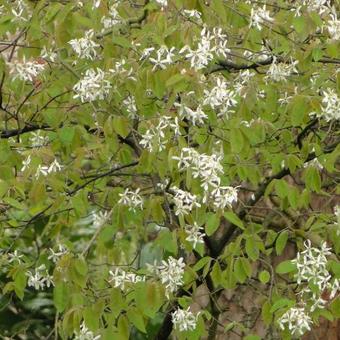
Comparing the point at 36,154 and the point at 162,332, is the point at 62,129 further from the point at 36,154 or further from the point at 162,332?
the point at 162,332

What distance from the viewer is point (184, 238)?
4.52m

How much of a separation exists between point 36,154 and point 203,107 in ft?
2.78

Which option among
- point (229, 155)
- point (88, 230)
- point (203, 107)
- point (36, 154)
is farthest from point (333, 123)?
point (88, 230)

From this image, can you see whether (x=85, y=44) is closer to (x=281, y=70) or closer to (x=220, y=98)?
(x=220, y=98)

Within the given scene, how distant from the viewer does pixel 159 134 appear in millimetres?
4203

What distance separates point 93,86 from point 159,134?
364 mm

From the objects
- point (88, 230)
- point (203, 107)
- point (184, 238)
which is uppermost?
point (203, 107)

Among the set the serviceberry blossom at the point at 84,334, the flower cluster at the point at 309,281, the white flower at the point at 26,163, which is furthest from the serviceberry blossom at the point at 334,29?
the serviceberry blossom at the point at 84,334

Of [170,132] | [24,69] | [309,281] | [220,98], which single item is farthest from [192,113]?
[309,281]

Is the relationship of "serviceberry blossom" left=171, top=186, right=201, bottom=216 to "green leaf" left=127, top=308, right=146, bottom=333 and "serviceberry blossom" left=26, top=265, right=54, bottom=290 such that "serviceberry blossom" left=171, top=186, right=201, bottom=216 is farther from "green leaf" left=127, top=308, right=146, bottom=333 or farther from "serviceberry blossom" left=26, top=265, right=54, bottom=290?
"serviceberry blossom" left=26, top=265, right=54, bottom=290

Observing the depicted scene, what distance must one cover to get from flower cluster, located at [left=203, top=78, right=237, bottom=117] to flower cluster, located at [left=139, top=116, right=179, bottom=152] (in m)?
0.17

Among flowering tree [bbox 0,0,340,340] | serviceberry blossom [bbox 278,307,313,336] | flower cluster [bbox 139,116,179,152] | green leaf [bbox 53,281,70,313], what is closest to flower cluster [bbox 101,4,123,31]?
flowering tree [bbox 0,0,340,340]

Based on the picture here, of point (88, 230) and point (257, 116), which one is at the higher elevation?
point (257, 116)

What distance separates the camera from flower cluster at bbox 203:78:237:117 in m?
4.07
